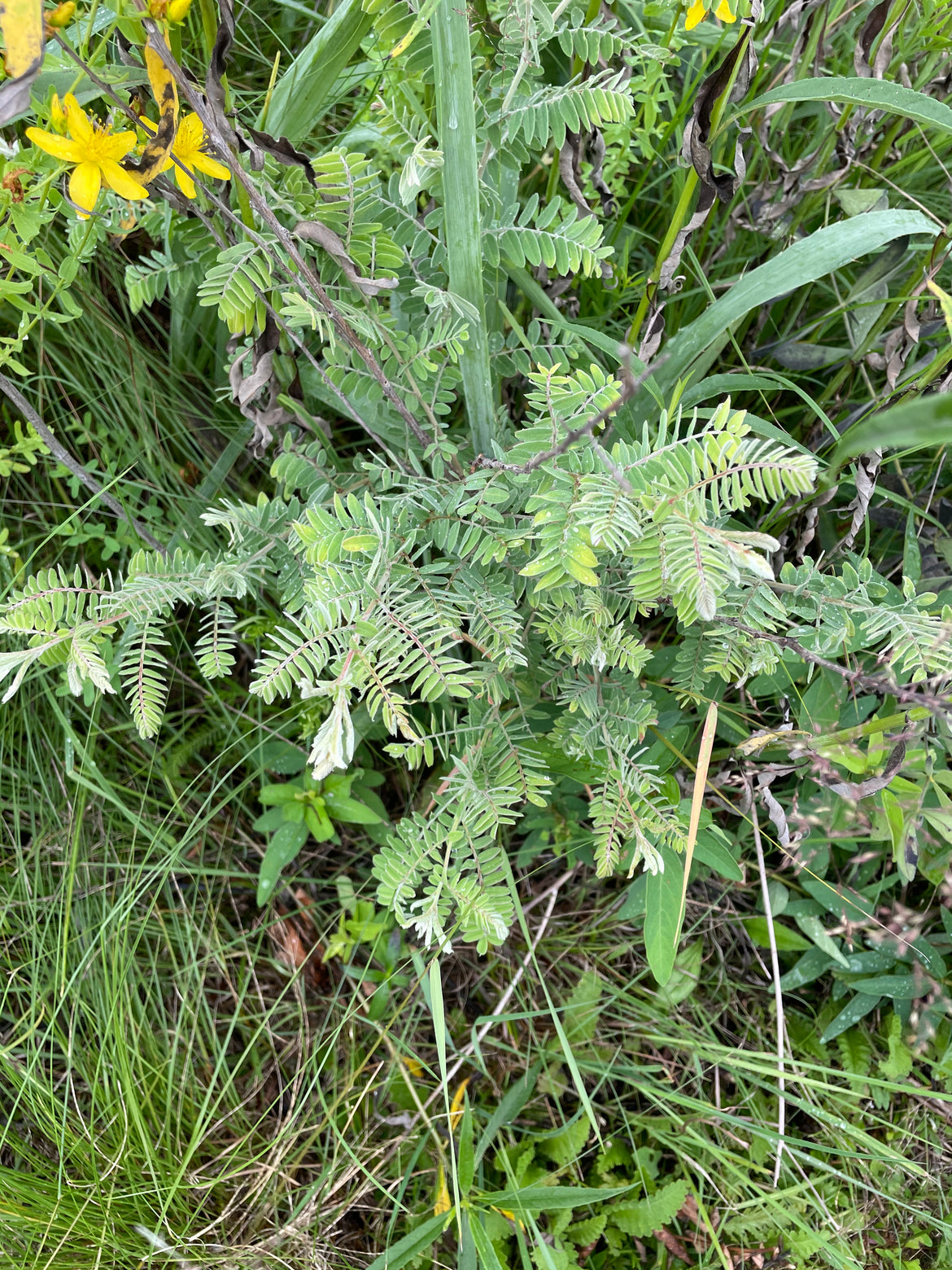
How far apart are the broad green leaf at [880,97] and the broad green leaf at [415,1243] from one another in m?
1.64

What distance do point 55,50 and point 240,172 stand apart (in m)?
0.48

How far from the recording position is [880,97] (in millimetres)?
923

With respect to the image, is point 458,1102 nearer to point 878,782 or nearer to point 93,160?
point 878,782

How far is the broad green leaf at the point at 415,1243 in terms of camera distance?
1.34 metres

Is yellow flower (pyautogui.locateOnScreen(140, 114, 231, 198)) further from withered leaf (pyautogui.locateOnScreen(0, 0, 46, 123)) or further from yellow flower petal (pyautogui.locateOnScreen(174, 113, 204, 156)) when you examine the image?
withered leaf (pyautogui.locateOnScreen(0, 0, 46, 123))

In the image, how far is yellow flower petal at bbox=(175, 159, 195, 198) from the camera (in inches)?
32.1

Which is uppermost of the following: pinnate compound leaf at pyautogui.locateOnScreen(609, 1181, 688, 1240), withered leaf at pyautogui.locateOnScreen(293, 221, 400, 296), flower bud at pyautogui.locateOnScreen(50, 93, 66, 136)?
flower bud at pyautogui.locateOnScreen(50, 93, 66, 136)

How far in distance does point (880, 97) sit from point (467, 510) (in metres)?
0.65

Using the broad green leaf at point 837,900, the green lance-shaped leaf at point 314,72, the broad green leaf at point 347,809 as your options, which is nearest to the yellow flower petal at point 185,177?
the green lance-shaped leaf at point 314,72

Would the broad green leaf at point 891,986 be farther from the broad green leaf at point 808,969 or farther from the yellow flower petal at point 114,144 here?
the yellow flower petal at point 114,144

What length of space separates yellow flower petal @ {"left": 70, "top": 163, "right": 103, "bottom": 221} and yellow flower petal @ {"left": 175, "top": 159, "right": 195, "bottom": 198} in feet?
0.24

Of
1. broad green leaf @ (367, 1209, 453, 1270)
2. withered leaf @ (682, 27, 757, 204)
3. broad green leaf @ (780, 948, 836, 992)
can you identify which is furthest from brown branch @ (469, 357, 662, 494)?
broad green leaf @ (367, 1209, 453, 1270)

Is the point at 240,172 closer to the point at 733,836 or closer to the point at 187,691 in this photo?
the point at 187,691

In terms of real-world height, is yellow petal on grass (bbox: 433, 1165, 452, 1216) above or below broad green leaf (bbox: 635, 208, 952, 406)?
below
